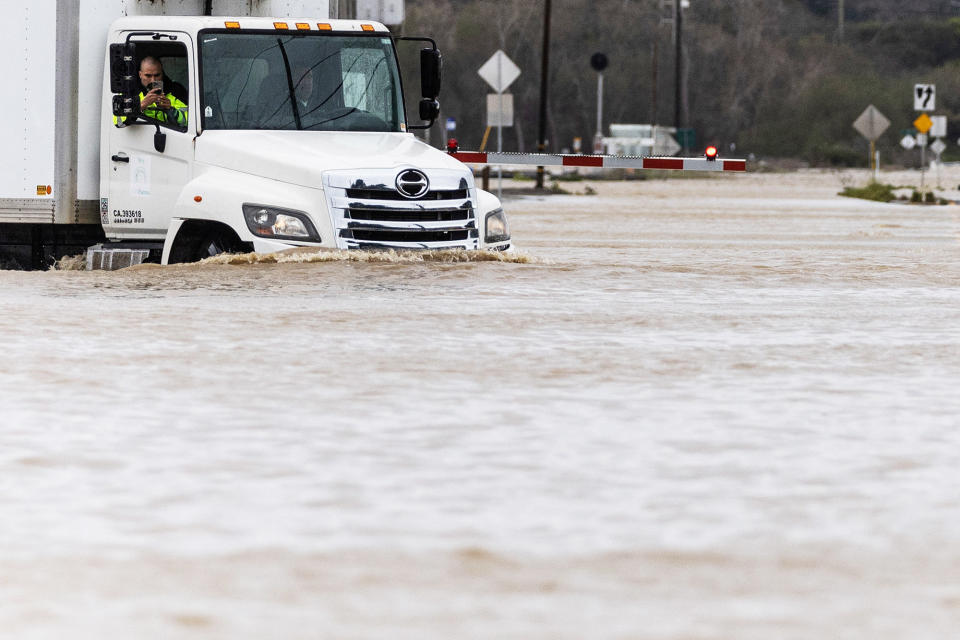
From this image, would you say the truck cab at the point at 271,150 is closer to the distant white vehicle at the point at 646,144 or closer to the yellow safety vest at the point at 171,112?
the yellow safety vest at the point at 171,112

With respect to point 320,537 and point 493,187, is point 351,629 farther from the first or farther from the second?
point 493,187

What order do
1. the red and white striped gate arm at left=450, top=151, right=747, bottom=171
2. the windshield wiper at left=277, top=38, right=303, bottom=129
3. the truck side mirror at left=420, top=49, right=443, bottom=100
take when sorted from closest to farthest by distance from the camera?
1. the windshield wiper at left=277, top=38, right=303, bottom=129
2. the truck side mirror at left=420, top=49, right=443, bottom=100
3. the red and white striped gate arm at left=450, top=151, right=747, bottom=171

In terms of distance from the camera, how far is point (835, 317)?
44.4ft

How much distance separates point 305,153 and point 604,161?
5.16 metres

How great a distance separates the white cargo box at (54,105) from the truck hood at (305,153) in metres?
1.16

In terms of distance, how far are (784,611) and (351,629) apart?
1.04 meters

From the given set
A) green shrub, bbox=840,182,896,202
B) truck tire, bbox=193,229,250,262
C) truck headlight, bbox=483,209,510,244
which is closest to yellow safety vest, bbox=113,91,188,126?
truck tire, bbox=193,229,250,262

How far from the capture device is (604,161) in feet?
66.7

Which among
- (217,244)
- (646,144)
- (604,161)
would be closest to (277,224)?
(217,244)

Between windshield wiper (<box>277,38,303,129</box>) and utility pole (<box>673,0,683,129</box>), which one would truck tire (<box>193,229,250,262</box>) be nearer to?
windshield wiper (<box>277,38,303,129</box>)

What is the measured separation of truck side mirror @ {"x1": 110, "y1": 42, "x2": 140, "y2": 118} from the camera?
16.0m

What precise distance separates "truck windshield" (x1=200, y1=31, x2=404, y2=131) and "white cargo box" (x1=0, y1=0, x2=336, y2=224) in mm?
886

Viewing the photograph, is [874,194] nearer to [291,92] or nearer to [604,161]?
[604,161]

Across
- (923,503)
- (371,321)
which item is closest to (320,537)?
(923,503)
